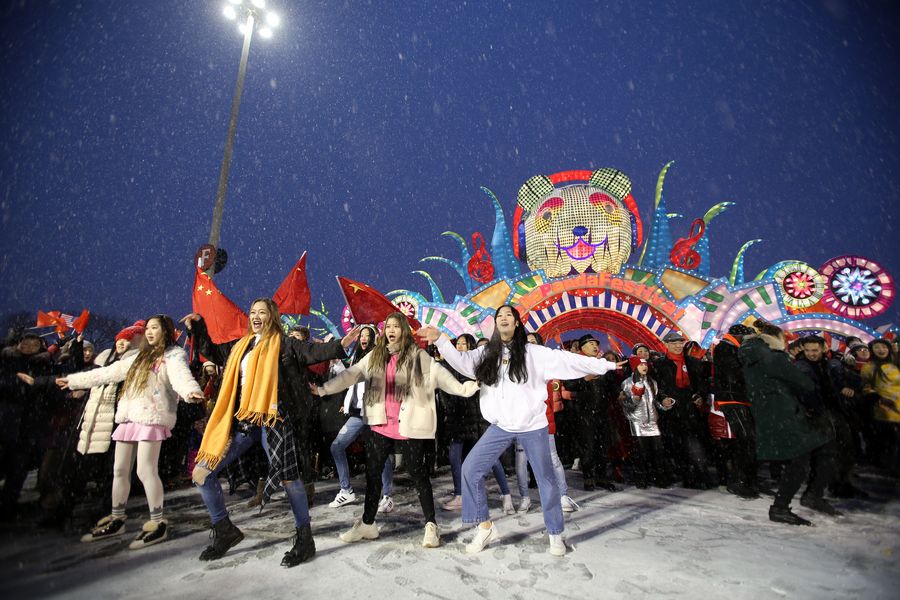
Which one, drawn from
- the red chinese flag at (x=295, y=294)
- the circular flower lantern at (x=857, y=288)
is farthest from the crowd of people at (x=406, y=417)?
the circular flower lantern at (x=857, y=288)

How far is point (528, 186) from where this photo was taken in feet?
70.5

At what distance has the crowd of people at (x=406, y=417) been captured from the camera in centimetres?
339

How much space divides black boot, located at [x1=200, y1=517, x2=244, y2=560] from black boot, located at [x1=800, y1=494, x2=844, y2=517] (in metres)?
5.47

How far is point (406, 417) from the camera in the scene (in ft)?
12.1

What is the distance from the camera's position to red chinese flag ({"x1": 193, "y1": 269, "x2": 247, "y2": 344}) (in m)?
6.28

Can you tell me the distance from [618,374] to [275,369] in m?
5.50

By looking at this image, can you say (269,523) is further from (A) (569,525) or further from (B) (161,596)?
(A) (569,525)

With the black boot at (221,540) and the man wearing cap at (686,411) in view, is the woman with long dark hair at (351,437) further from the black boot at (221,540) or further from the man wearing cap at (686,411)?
the man wearing cap at (686,411)

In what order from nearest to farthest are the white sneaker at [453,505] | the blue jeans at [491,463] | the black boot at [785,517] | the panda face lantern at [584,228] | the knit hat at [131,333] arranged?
the blue jeans at [491,463] → the black boot at [785,517] → the knit hat at [131,333] → the white sneaker at [453,505] → the panda face lantern at [584,228]

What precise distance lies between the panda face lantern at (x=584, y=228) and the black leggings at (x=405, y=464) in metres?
17.7

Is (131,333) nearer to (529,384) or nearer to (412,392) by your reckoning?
(412,392)

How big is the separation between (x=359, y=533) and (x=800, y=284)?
2141cm

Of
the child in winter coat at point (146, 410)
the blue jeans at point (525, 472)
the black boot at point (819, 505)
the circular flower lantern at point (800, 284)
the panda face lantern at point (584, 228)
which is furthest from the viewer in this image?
the panda face lantern at point (584, 228)

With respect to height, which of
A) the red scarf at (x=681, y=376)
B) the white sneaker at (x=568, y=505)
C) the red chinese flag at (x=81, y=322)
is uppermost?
the red chinese flag at (x=81, y=322)
